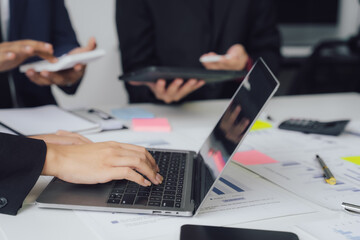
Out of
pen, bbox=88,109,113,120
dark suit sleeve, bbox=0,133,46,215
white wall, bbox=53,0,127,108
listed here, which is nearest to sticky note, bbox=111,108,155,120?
pen, bbox=88,109,113,120

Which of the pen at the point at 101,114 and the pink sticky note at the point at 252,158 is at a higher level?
the pink sticky note at the point at 252,158

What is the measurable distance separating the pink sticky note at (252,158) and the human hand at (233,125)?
0.44 feet

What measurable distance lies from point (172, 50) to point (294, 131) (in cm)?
84

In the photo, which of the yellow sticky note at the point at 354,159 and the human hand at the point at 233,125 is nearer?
the human hand at the point at 233,125

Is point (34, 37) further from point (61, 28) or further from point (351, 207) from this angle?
point (351, 207)

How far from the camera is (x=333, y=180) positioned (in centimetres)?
82

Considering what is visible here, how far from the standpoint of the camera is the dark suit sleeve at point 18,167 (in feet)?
2.19

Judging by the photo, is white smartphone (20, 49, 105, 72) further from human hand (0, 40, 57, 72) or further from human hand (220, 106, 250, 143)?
human hand (220, 106, 250, 143)

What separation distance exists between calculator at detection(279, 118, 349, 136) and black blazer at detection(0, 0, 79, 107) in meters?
0.87

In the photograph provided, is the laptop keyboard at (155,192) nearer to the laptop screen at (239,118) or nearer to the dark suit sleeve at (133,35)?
the laptop screen at (239,118)

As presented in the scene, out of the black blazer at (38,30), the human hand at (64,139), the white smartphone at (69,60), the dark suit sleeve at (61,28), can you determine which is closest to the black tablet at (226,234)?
the human hand at (64,139)

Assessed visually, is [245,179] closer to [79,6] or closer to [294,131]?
[294,131]

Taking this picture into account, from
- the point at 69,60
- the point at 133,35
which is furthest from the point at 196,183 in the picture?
the point at 133,35

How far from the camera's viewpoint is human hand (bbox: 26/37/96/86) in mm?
1351
